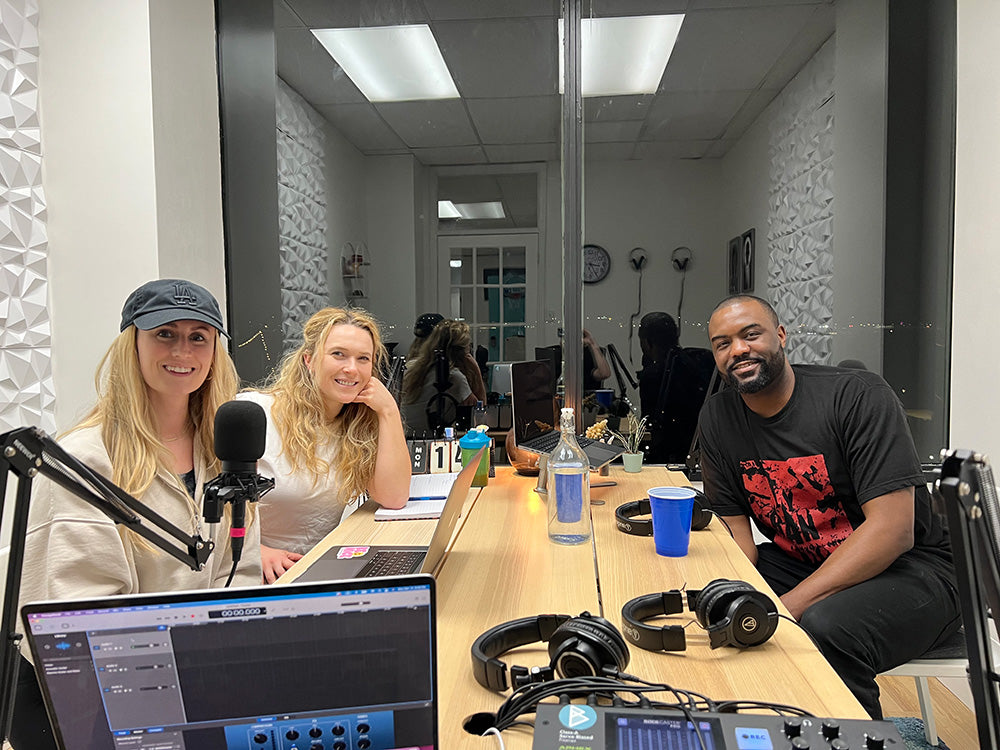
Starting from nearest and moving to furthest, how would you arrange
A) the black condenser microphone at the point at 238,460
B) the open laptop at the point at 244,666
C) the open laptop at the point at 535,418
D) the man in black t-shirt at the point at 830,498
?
the open laptop at the point at 244,666 → the black condenser microphone at the point at 238,460 → the man in black t-shirt at the point at 830,498 → the open laptop at the point at 535,418

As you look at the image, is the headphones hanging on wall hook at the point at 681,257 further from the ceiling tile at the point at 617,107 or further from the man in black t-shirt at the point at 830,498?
the man in black t-shirt at the point at 830,498

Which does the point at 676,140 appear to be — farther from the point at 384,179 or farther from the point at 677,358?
the point at 384,179

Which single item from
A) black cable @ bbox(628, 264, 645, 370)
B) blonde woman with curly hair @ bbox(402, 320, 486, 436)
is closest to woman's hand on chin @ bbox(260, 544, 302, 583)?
blonde woman with curly hair @ bbox(402, 320, 486, 436)

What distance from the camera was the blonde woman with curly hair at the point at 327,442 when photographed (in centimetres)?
205

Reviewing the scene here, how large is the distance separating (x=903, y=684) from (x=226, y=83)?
3.85 meters

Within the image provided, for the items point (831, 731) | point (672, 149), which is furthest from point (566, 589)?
point (672, 149)

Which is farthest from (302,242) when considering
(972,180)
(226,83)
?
(972,180)

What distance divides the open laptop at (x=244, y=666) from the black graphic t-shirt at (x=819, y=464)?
161 centimetres

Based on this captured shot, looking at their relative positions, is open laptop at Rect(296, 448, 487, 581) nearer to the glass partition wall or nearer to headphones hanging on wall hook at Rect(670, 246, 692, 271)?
the glass partition wall

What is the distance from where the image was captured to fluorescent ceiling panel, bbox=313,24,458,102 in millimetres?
3416

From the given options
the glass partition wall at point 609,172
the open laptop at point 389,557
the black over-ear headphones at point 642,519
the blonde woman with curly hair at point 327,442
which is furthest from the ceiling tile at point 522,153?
the open laptop at point 389,557

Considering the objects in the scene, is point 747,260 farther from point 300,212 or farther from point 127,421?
point 127,421

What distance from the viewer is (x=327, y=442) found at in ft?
7.00

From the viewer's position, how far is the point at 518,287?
3.55 m
